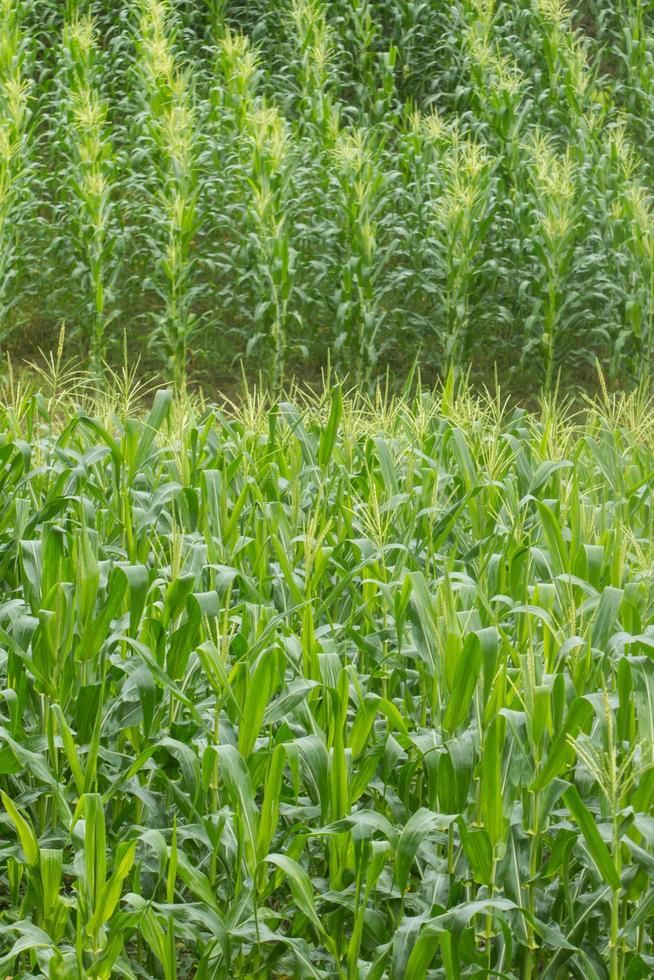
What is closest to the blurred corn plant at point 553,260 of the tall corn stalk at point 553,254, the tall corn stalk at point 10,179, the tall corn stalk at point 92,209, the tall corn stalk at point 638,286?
the tall corn stalk at point 553,254

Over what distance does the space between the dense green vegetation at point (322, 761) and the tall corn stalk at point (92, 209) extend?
18.8 ft

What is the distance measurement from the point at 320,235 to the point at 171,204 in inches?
51.2

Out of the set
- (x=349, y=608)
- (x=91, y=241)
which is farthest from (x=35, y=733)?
(x=91, y=241)

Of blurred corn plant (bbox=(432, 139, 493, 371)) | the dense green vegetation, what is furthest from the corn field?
the dense green vegetation

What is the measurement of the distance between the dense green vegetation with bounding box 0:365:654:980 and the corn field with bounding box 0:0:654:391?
542 cm

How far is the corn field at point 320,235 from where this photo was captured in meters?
9.71

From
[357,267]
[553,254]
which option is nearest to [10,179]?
[357,267]

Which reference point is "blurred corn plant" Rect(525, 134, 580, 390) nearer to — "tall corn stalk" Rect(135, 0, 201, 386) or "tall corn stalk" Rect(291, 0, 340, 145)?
"tall corn stalk" Rect(291, 0, 340, 145)

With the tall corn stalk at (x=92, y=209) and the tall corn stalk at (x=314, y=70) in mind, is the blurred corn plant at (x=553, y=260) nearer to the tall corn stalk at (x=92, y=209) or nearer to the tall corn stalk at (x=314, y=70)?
the tall corn stalk at (x=314, y=70)

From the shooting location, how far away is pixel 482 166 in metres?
10.3

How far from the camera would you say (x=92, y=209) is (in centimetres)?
982

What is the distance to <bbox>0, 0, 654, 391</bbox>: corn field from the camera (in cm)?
971

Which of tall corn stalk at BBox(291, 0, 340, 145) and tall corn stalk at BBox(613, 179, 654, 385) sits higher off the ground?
tall corn stalk at BBox(291, 0, 340, 145)

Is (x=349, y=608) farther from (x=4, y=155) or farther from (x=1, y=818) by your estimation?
(x=4, y=155)
